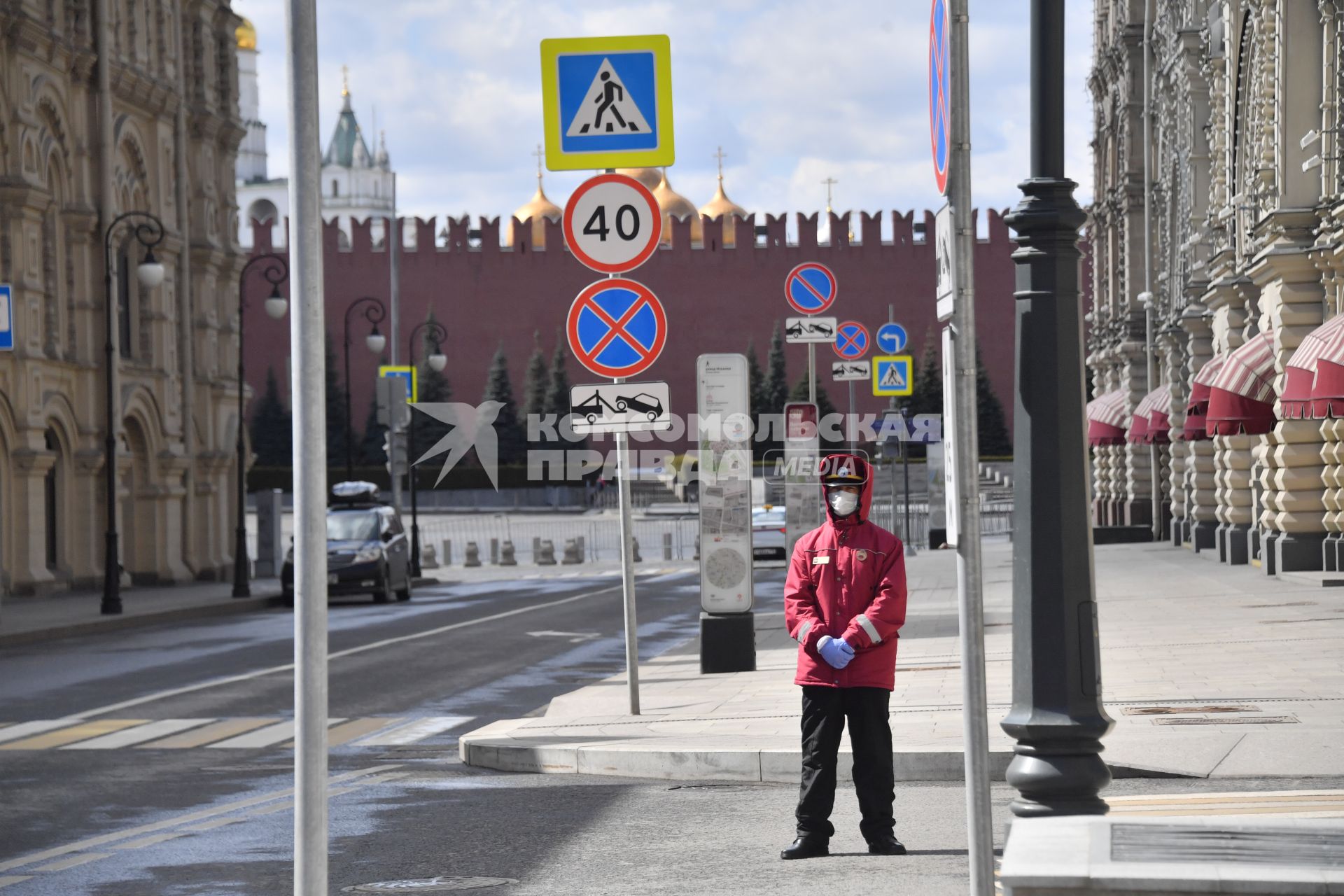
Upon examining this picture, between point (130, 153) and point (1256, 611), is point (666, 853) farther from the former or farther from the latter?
point (130, 153)

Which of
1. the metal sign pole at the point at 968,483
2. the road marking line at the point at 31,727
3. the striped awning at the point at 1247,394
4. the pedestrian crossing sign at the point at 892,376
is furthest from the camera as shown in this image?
the pedestrian crossing sign at the point at 892,376

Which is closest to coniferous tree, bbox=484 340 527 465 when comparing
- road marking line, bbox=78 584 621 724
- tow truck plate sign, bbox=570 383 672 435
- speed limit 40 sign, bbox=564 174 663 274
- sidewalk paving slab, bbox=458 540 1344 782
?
road marking line, bbox=78 584 621 724

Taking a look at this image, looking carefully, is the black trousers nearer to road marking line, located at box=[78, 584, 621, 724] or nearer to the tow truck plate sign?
the tow truck plate sign

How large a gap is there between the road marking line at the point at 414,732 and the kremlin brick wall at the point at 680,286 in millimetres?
75385

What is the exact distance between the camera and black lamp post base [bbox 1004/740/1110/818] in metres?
6.90

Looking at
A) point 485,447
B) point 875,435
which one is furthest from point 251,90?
point 875,435

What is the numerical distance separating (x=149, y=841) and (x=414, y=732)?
Answer: 16.5ft

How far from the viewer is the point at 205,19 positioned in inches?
1751

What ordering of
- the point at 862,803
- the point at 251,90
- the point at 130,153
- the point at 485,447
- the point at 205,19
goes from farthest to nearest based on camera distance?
the point at 251,90 < the point at 485,447 < the point at 205,19 < the point at 130,153 < the point at 862,803

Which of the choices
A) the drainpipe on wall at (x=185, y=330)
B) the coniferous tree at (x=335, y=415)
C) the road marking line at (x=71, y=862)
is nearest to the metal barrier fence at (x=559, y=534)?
the drainpipe on wall at (x=185, y=330)

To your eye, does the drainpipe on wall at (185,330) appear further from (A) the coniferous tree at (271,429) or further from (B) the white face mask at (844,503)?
(A) the coniferous tree at (271,429)

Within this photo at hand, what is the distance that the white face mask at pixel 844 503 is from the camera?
328 inches

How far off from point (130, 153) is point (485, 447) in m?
56.3

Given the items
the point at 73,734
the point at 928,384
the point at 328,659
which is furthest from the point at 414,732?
the point at 928,384
